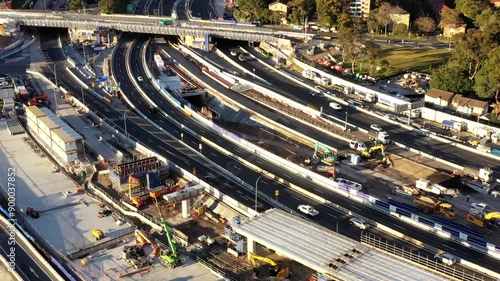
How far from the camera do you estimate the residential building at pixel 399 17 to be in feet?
463

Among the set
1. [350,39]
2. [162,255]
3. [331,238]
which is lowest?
[162,255]

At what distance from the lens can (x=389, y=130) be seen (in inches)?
3536

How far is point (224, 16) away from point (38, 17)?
5411cm

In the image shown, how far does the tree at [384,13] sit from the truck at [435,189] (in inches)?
3022

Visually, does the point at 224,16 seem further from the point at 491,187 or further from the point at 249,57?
the point at 491,187

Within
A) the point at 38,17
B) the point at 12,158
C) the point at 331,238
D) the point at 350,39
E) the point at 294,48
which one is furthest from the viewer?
the point at 38,17

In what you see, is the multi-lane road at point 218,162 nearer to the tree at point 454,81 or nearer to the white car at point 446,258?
the white car at point 446,258

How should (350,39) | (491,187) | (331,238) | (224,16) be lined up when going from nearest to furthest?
(331,238)
(491,187)
(350,39)
(224,16)

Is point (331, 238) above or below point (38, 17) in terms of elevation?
below

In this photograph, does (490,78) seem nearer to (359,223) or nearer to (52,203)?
(359,223)

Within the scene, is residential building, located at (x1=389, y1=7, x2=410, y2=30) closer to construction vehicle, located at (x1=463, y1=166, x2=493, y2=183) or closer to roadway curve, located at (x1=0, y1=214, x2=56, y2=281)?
construction vehicle, located at (x1=463, y1=166, x2=493, y2=183)

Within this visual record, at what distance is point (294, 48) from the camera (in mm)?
129875

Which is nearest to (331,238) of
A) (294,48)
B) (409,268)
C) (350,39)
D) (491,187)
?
(409,268)

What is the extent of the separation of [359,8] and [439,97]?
202ft
